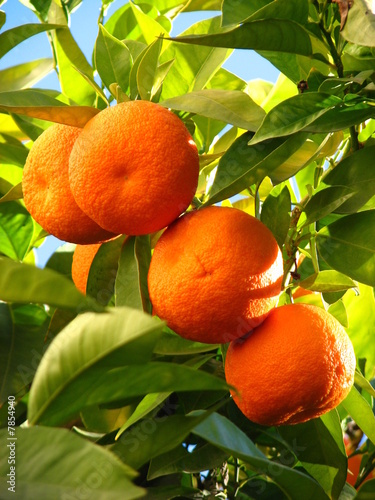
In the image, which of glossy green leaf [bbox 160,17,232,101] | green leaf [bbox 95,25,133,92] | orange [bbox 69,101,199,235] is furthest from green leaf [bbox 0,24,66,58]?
orange [bbox 69,101,199,235]

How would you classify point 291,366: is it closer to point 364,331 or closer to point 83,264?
point 83,264

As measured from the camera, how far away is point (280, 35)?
1.05 metres

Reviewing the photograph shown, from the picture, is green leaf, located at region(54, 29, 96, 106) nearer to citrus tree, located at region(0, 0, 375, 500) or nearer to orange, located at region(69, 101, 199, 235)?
citrus tree, located at region(0, 0, 375, 500)

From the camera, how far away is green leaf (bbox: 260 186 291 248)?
3.80 ft

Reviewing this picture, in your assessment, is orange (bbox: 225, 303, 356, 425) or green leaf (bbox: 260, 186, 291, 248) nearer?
orange (bbox: 225, 303, 356, 425)

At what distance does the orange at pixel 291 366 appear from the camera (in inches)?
39.1

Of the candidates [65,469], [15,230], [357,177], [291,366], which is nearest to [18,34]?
[15,230]

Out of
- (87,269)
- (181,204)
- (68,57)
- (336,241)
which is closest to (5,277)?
(181,204)

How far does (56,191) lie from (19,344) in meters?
0.38

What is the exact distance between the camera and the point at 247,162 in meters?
1.07

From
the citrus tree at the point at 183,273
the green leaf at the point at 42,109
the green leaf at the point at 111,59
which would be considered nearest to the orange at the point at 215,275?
the citrus tree at the point at 183,273

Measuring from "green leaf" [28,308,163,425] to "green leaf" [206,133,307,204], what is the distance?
0.38 meters

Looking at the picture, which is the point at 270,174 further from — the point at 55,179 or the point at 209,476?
the point at 209,476

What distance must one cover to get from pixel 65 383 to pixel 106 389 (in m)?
0.06
